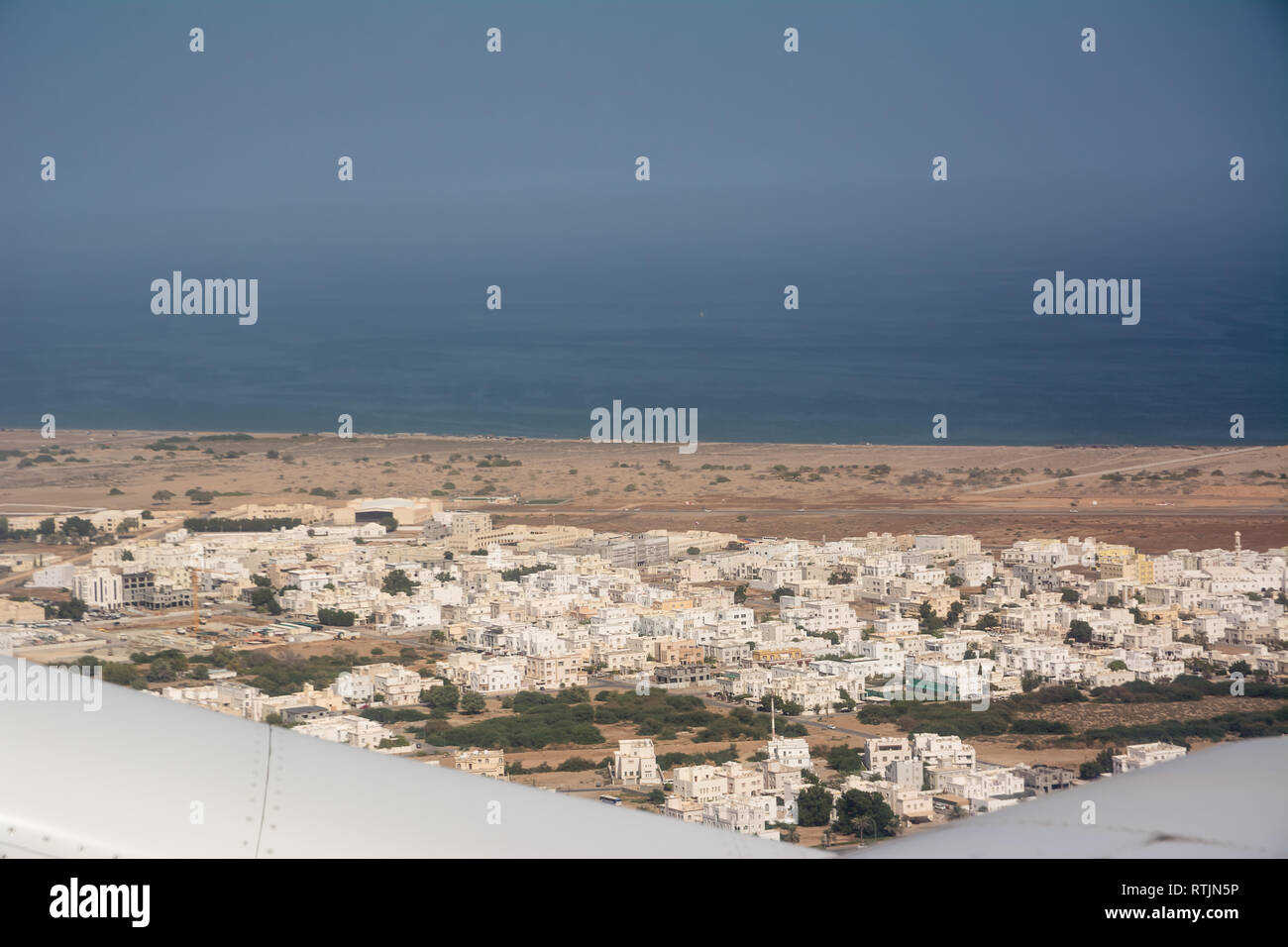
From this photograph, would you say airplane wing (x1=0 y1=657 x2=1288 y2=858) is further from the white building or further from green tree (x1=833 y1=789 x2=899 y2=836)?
the white building

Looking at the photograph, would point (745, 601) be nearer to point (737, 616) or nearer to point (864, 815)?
point (737, 616)

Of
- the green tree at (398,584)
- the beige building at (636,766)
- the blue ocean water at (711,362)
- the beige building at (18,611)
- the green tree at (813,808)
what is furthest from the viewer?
the blue ocean water at (711,362)

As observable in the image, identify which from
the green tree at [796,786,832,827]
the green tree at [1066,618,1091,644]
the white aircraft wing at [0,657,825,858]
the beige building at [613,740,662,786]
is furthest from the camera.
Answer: the green tree at [1066,618,1091,644]

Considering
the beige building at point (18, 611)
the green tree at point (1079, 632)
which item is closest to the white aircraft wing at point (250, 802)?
the green tree at point (1079, 632)

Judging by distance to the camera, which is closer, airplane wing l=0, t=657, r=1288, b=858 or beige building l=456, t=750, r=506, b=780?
airplane wing l=0, t=657, r=1288, b=858

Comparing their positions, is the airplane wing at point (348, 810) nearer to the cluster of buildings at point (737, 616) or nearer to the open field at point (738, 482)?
the cluster of buildings at point (737, 616)

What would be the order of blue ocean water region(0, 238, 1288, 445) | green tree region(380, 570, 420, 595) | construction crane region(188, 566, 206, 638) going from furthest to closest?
1. blue ocean water region(0, 238, 1288, 445)
2. green tree region(380, 570, 420, 595)
3. construction crane region(188, 566, 206, 638)

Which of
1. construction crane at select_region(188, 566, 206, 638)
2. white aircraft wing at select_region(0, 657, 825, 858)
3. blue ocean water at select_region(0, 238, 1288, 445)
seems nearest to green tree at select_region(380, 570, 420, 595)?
construction crane at select_region(188, 566, 206, 638)
